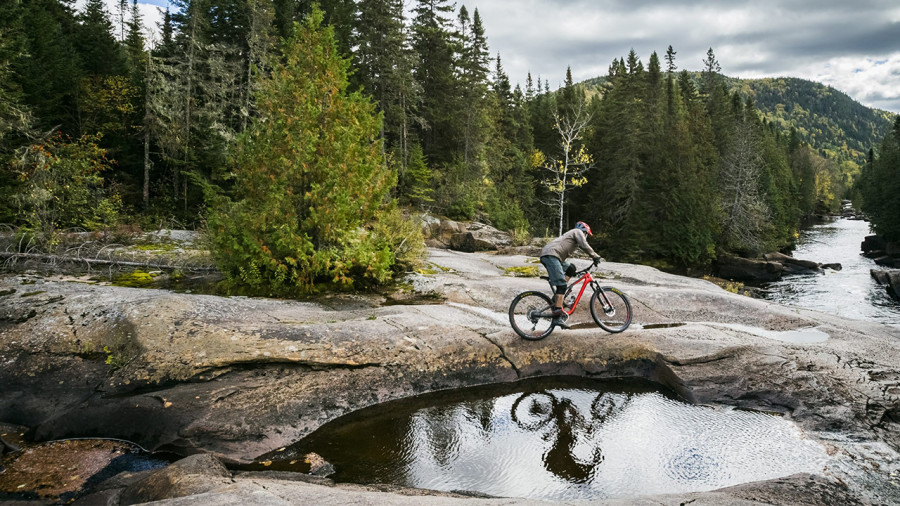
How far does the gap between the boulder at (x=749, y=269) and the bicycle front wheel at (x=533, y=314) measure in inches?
1260

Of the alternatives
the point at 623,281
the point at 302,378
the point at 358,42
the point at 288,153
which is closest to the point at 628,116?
the point at 358,42

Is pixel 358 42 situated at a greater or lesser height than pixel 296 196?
greater

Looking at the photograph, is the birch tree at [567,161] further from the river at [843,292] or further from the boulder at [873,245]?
the boulder at [873,245]

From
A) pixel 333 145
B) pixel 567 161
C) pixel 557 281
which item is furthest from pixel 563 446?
pixel 567 161

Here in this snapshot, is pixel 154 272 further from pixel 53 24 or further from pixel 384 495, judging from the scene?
pixel 53 24

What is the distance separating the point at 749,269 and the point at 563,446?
36.0 metres

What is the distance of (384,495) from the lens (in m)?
4.55

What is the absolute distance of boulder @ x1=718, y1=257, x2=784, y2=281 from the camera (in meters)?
33.9

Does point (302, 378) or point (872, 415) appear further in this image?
point (302, 378)

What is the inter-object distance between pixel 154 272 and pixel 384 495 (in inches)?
432

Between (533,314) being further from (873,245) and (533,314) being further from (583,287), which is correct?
(873,245)

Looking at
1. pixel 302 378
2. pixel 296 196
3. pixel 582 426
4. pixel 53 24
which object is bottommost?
pixel 582 426

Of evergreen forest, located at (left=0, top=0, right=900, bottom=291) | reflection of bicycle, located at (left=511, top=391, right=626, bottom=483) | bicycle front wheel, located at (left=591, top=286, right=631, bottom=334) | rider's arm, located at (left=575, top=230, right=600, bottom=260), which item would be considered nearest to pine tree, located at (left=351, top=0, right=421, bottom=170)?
evergreen forest, located at (left=0, top=0, right=900, bottom=291)

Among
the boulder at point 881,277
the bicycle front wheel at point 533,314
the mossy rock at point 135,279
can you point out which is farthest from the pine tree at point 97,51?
the boulder at point 881,277
